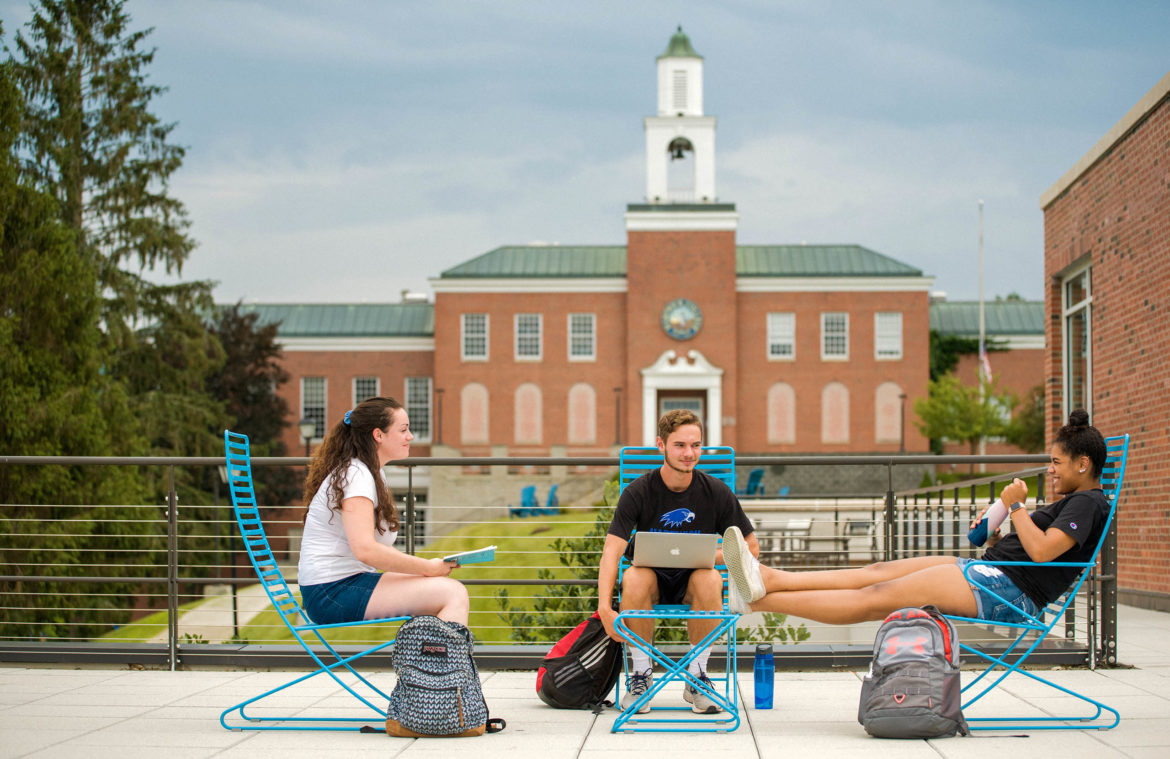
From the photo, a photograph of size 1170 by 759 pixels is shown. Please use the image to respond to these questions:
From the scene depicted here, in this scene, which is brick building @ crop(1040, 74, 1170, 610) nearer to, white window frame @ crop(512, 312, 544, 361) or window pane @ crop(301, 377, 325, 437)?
white window frame @ crop(512, 312, 544, 361)

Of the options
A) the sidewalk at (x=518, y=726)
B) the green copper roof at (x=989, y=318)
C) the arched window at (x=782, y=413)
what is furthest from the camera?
the green copper roof at (x=989, y=318)

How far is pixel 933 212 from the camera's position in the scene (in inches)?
1839

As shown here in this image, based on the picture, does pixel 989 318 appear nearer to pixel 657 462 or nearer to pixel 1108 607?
pixel 1108 607

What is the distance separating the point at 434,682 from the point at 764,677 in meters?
1.62

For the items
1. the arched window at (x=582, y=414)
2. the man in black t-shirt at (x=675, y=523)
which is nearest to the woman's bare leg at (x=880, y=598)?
the man in black t-shirt at (x=675, y=523)

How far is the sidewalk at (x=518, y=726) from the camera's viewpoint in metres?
4.17

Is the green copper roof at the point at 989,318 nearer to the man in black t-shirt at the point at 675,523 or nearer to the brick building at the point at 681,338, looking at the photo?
the brick building at the point at 681,338

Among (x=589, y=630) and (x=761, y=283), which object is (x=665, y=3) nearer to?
(x=761, y=283)

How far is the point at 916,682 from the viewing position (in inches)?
170

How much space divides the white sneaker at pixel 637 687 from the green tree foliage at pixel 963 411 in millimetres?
34555

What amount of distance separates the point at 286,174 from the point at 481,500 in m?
15.3

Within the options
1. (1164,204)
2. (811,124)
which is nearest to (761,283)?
(811,124)

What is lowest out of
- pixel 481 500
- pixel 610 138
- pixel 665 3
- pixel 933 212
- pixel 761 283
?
pixel 481 500

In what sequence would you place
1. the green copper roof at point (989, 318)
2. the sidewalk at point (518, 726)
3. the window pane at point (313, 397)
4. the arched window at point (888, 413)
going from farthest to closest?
the window pane at point (313, 397) < the green copper roof at point (989, 318) < the arched window at point (888, 413) < the sidewalk at point (518, 726)
